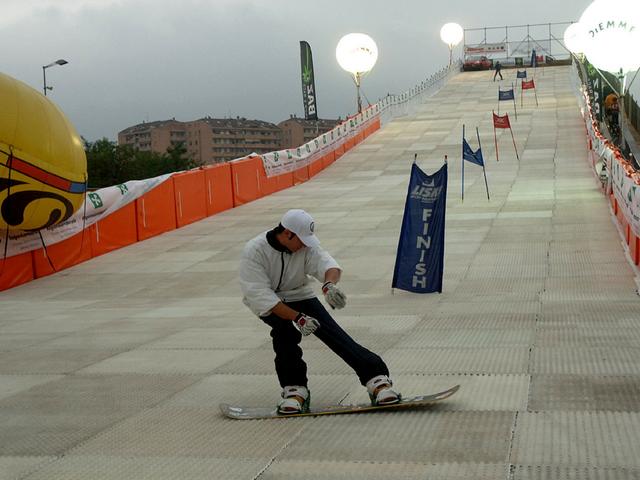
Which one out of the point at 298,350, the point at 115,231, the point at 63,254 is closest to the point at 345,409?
the point at 298,350

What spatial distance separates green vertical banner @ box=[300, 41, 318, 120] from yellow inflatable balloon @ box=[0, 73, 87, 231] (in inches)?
1160

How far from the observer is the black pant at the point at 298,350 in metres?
6.98

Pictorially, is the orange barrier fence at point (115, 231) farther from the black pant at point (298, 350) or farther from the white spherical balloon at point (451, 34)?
the white spherical balloon at point (451, 34)

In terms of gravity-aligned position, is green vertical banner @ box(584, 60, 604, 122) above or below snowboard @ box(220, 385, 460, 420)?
above

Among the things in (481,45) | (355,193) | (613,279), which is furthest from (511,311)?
(481,45)

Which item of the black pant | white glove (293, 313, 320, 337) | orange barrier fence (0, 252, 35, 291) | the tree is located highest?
white glove (293, 313, 320, 337)

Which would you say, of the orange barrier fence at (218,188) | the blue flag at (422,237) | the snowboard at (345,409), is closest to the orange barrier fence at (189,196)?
the orange barrier fence at (218,188)

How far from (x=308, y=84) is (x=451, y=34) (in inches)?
1955

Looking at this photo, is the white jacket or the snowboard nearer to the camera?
the white jacket

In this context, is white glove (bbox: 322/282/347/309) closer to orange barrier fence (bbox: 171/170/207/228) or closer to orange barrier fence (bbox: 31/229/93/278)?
orange barrier fence (bbox: 31/229/93/278)

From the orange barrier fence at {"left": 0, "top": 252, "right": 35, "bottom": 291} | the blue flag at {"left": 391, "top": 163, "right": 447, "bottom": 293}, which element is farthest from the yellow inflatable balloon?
the blue flag at {"left": 391, "top": 163, "right": 447, "bottom": 293}

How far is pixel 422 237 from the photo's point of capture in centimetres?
1418

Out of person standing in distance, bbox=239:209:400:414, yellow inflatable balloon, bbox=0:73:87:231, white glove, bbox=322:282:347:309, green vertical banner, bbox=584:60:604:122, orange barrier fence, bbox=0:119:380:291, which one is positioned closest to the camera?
white glove, bbox=322:282:347:309

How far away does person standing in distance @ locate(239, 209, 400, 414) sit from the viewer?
669 centimetres
